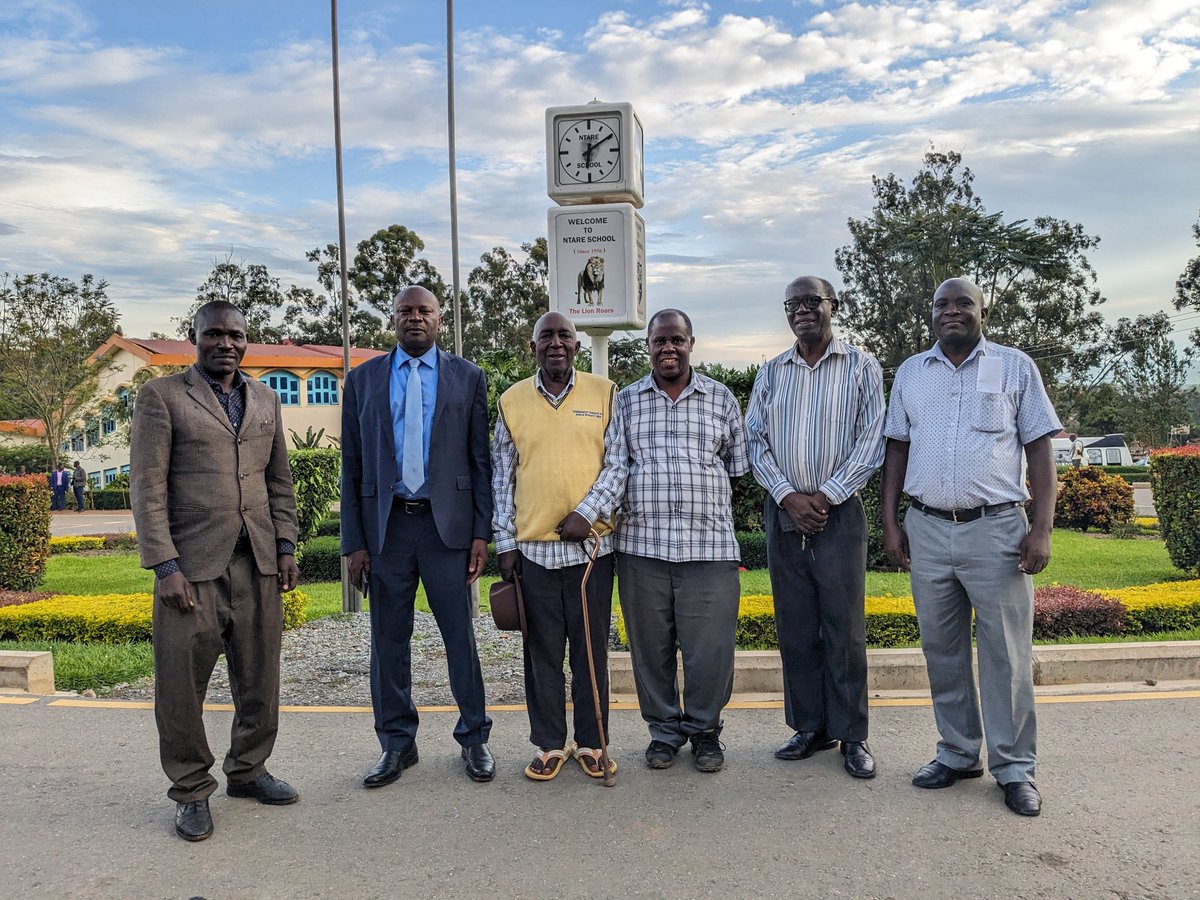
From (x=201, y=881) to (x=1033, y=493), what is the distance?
3.47 m

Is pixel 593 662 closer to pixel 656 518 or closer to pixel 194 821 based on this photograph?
pixel 656 518

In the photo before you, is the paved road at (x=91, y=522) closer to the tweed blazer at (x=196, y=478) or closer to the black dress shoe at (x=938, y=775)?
the tweed blazer at (x=196, y=478)

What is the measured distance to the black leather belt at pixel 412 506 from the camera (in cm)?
436

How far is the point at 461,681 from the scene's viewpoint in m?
4.42

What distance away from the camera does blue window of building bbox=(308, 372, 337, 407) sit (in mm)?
33406

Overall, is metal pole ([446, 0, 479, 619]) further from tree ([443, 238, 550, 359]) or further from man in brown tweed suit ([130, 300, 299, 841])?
tree ([443, 238, 550, 359])

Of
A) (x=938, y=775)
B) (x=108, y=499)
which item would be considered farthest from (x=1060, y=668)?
(x=108, y=499)

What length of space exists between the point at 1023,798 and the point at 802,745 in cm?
96

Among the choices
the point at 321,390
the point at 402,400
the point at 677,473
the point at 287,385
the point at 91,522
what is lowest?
the point at 91,522

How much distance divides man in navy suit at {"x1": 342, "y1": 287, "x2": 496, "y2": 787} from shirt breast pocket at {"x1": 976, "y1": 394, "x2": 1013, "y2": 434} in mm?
2115

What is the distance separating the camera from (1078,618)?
20.7 feet

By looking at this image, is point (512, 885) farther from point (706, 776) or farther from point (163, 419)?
point (163, 419)

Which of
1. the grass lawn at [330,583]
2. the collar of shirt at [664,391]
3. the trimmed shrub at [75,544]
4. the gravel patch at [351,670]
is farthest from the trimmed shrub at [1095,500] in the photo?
the trimmed shrub at [75,544]

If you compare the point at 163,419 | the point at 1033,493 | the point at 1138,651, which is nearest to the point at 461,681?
the point at 163,419
